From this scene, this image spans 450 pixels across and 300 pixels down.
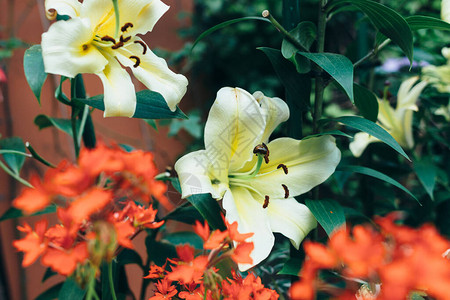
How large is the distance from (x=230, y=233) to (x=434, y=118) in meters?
0.80

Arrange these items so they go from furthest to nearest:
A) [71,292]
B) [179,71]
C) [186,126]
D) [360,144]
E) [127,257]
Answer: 1. [179,71]
2. [186,126]
3. [360,144]
4. [127,257]
5. [71,292]

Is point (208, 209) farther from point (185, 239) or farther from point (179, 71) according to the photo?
point (179, 71)

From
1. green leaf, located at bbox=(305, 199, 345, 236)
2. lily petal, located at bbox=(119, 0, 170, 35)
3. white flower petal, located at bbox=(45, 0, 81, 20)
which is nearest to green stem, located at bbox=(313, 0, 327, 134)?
green leaf, located at bbox=(305, 199, 345, 236)

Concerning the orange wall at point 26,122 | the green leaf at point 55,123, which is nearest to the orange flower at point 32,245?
the green leaf at point 55,123

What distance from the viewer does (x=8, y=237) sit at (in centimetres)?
147

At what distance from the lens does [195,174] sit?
0.49 m

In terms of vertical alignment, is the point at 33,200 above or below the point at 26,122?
above

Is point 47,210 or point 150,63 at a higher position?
point 150,63

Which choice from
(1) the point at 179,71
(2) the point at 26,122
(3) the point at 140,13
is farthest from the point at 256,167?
(1) the point at 179,71

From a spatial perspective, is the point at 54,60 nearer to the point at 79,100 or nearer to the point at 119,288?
the point at 79,100

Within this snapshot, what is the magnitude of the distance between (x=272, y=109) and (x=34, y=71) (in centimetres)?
30

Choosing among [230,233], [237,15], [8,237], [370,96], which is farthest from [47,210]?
[237,15]

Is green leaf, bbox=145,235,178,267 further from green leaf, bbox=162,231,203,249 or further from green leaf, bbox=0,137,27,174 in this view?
green leaf, bbox=0,137,27,174

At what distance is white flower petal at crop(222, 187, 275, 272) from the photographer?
0.47 m
